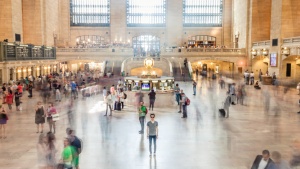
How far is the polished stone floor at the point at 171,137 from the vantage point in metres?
9.83

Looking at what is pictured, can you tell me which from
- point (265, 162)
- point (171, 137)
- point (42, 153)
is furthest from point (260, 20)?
point (265, 162)

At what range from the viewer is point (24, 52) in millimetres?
33500

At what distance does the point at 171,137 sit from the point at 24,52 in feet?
82.0

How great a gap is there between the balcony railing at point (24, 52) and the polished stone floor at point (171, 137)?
10.5m

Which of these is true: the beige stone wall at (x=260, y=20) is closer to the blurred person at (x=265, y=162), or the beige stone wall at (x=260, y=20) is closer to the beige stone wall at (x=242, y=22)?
the beige stone wall at (x=242, y=22)

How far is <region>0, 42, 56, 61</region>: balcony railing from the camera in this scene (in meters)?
28.7

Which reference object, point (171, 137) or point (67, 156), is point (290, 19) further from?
point (67, 156)

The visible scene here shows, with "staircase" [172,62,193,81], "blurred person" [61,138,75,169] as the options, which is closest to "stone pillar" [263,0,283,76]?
"staircase" [172,62,193,81]

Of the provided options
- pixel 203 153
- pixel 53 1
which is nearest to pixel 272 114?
pixel 203 153

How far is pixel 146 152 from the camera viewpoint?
1075 cm

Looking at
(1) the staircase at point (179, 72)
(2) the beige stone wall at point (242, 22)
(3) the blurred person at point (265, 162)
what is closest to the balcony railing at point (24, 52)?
(1) the staircase at point (179, 72)

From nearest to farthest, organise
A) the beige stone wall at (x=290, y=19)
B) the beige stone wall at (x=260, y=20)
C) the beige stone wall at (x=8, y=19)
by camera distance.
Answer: the beige stone wall at (x=290, y=19)
the beige stone wall at (x=8, y=19)
the beige stone wall at (x=260, y=20)

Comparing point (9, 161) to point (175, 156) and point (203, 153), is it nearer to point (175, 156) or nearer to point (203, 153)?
point (175, 156)

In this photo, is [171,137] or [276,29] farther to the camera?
[276,29]
